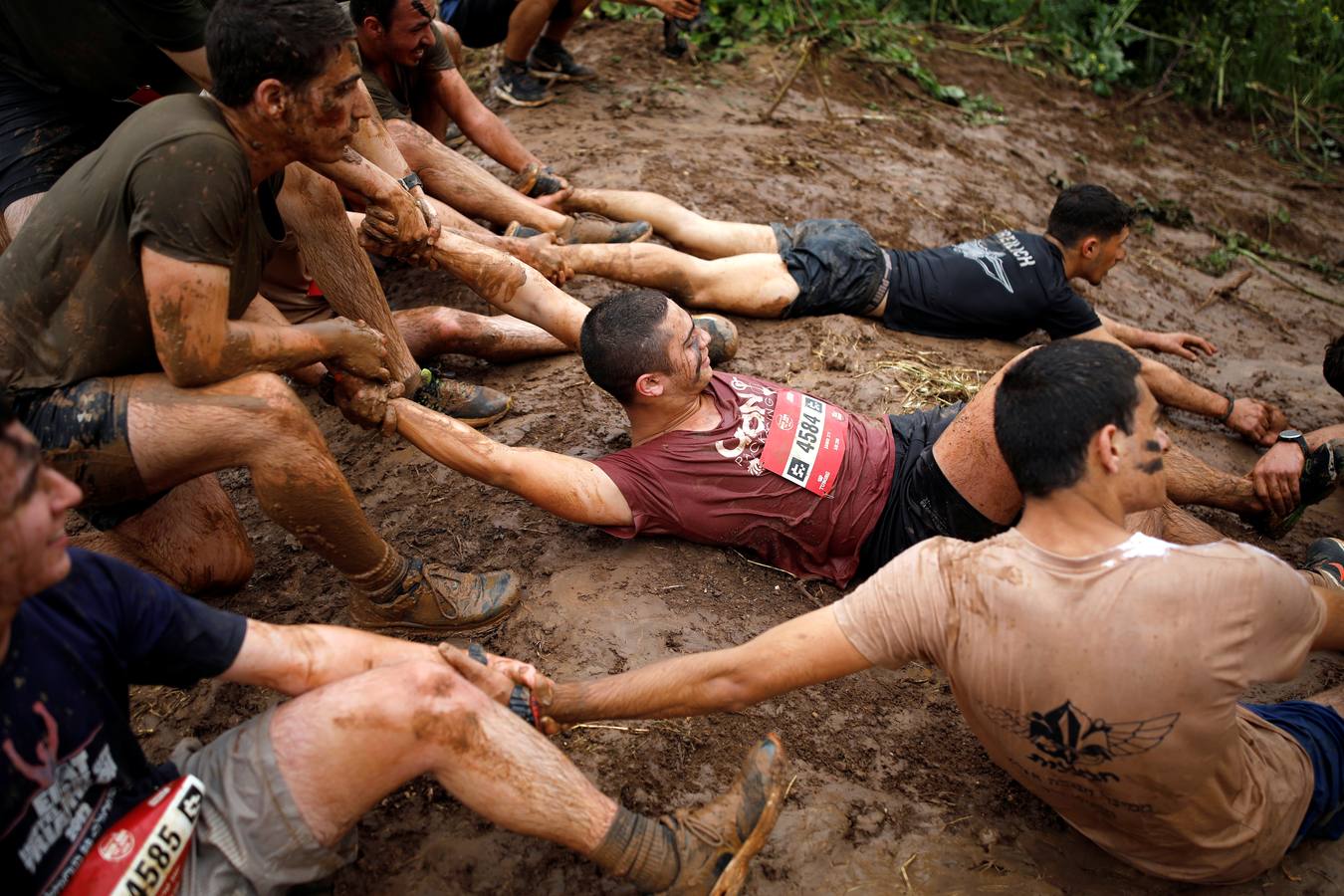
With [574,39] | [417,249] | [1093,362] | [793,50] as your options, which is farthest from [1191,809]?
[574,39]

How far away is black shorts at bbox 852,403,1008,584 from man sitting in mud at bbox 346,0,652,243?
6.76ft

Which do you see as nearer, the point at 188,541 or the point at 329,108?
the point at 329,108

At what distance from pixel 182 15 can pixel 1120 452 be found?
10.0ft

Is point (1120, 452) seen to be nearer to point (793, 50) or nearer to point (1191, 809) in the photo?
point (1191, 809)

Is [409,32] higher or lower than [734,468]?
higher

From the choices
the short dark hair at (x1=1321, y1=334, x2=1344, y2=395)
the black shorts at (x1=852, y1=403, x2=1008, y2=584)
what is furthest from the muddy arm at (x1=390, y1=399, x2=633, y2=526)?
the short dark hair at (x1=1321, y1=334, x2=1344, y2=395)

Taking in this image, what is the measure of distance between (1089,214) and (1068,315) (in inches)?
19.3

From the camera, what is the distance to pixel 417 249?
142 inches

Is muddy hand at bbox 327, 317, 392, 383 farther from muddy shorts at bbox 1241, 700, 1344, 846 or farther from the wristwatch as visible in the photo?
the wristwatch

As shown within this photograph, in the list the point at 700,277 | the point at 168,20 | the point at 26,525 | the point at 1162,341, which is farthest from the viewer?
the point at 1162,341

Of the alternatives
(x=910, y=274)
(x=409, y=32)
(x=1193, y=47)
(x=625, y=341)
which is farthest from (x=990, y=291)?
(x=1193, y=47)

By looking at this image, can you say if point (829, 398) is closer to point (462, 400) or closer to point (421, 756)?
point (462, 400)

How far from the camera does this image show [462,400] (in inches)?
151

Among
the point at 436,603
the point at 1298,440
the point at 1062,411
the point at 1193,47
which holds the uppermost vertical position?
the point at 1062,411
